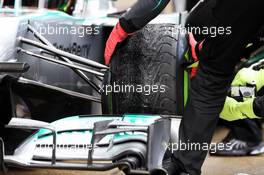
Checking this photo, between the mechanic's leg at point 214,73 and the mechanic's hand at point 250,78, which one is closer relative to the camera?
the mechanic's leg at point 214,73

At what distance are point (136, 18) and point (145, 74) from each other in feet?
0.90

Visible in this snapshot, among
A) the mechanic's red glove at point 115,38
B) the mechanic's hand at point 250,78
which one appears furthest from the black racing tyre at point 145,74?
the mechanic's hand at point 250,78

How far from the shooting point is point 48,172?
7.54ft

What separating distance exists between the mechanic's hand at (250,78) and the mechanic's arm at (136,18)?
72 centimetres

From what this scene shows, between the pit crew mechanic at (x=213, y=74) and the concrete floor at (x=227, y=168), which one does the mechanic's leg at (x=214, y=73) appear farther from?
the concrete floor at (x=227, y=168)

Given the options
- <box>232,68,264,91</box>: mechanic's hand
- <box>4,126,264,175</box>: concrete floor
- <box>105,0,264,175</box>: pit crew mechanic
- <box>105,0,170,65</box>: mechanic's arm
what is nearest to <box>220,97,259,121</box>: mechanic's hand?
<box>232,68,264,91</box>: mechanic's hand

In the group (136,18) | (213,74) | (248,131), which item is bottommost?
(248,131)

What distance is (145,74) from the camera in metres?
2.15

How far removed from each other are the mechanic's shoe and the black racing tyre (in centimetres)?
76

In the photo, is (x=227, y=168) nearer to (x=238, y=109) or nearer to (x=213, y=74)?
(x=238, y=109)

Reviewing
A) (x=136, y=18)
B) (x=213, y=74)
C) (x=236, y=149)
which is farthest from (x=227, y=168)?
(x=136, y=18)

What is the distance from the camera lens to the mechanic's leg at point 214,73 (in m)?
1.69

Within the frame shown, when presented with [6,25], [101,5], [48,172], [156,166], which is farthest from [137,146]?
[101,5]

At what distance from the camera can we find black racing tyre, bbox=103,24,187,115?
2115mm
